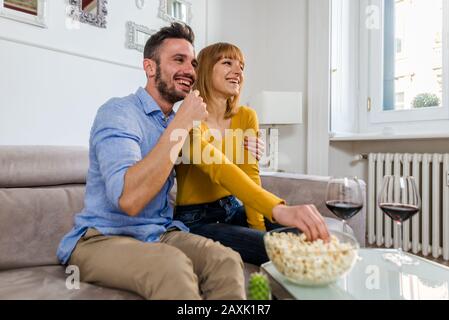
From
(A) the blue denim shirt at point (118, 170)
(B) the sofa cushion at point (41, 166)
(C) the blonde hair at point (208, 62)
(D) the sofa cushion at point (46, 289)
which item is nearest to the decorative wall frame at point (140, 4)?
(C) the blonde hair at point (208, 62)

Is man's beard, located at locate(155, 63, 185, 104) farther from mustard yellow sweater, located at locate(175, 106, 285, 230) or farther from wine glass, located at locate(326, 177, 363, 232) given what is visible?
wine glass, located at locate(326, 177, 363, 232)

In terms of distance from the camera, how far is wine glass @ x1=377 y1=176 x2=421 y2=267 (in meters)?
0.82

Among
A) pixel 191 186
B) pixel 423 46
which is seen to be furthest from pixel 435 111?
pixel 191 186

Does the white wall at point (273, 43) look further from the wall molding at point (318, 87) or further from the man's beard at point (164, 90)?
the man's beard at point (164, 90)

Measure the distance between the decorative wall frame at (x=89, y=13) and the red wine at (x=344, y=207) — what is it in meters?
1.62

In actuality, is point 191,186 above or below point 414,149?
below

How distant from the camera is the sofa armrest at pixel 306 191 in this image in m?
1.51

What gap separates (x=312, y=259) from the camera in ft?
2.08

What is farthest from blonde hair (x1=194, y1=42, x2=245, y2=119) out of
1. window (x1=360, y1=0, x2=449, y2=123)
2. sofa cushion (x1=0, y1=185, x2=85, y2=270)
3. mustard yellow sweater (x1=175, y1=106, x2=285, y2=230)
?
window (x1=360, y1=0, x2=449, y2=123)

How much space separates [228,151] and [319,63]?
161 centimetres

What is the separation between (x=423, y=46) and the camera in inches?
96.0

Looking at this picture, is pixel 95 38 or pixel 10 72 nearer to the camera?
pixel 10 72
